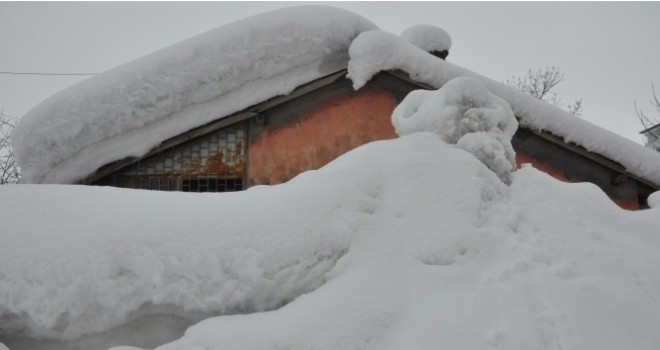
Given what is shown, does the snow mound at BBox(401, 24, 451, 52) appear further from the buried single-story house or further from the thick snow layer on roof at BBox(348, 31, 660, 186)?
the thick snow layer on roof at BBox(348, 31, 660, 186)

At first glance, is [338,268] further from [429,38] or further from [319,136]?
[429,38]

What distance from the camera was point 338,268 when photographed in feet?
5.57

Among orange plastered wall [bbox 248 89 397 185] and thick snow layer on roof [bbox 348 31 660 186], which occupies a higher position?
thick snow layer on roof [bbox 348 31 660 186]

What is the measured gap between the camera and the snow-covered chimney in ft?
21.0

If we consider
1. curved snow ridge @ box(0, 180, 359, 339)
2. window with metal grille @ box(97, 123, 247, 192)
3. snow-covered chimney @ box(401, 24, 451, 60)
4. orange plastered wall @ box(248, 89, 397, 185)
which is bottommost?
window with metal grille @ box(97, 123, 247, 192)

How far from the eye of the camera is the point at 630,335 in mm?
1422

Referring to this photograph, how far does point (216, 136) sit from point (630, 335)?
15.5 ft

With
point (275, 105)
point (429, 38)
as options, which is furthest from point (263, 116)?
point (429, 38)

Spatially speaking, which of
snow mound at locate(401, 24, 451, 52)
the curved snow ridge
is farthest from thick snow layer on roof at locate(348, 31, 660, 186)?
the curved snow ridge

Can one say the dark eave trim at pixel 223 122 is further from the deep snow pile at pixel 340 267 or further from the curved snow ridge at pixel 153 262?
the curved snow ridge at pixel 153 262

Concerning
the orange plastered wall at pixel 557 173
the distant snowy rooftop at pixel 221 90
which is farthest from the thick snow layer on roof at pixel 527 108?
the orange plastered wall at pixel 557 173

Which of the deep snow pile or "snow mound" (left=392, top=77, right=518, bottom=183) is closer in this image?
the deep snow pile

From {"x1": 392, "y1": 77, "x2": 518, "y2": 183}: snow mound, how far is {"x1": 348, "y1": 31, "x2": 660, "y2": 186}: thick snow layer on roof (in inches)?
101

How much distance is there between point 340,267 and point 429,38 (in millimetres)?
5460
